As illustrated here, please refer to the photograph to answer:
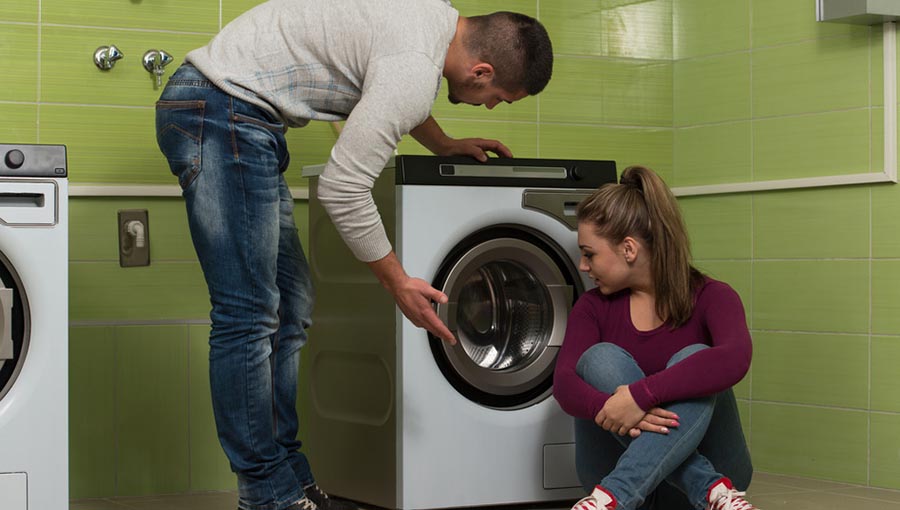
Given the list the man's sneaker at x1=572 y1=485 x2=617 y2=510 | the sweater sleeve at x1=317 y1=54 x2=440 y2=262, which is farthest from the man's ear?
the man's sneaker at x1=572 y1=485 x2=617 y2=510

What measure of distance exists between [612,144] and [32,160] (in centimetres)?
187

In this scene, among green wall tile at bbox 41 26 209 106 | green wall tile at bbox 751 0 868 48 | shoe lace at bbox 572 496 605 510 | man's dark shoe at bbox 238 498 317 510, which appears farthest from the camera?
green wall tile at bbox 751 0 868 48

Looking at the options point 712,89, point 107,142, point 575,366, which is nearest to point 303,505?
point 575,366

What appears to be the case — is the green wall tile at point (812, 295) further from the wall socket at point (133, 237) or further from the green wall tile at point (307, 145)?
the wall socket at point (133, 237)

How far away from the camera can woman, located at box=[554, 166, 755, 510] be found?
224cm

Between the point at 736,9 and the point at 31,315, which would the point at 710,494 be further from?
the point at 736,9

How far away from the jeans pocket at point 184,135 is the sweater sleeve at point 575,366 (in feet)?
2.75

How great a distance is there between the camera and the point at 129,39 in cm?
294

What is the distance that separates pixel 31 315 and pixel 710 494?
134cm

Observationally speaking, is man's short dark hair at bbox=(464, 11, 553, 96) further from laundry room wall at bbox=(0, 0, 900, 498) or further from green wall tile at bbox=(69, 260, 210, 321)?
green wall tile at bbox=(69, 260, 210, 321)

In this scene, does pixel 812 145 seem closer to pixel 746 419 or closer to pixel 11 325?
pixel 746 419

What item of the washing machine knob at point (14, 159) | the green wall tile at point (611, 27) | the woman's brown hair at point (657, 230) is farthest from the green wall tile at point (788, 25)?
the washing machine knob at point (14, 159)

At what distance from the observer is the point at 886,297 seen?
9.75 feet

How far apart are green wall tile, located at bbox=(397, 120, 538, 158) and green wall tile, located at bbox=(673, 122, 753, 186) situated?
1.60 feet
